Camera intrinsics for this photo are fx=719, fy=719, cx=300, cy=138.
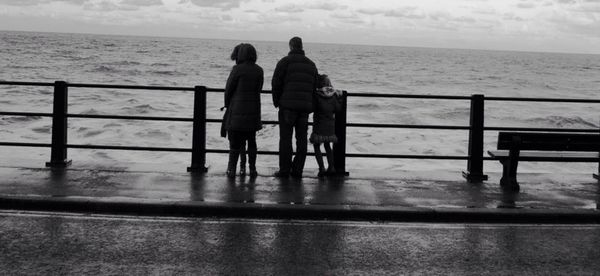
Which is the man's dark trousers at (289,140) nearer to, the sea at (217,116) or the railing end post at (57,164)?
the sea at (217,116)

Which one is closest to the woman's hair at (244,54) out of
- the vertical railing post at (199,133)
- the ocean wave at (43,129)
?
the vertical railing post at (199,133)

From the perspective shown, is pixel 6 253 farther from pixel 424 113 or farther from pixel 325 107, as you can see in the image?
pixel 424 113

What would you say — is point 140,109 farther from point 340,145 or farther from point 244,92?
point 244,92

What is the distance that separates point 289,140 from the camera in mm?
9703

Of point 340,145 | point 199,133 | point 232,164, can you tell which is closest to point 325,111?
point 340,145

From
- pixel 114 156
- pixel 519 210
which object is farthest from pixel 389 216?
pixel 114 156

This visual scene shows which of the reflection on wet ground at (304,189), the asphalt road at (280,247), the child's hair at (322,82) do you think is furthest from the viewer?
the child's hair at (322,82)

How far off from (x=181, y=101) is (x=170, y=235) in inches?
1193

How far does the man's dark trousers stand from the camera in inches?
377

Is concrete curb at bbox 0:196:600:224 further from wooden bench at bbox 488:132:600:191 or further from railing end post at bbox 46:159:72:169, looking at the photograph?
railing end post at bbox 46:159:72:169

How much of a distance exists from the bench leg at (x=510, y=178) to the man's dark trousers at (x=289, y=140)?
8.70ft

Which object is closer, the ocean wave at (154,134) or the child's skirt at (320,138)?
the child's skirt at (320,138)

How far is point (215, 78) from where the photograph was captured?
211ft

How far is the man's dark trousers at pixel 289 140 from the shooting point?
377 inches
